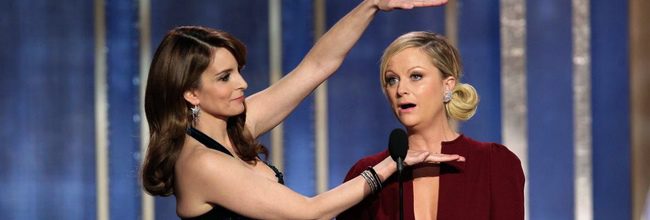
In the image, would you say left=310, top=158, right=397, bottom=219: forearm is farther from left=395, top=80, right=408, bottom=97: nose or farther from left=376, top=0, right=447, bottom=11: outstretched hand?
left=376, top=0, right=447, bottom=11: outstretched hand

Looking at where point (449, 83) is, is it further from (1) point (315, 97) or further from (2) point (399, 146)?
(1) point (315, 97)

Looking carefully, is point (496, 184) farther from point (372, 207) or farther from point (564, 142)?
point (564, 142)

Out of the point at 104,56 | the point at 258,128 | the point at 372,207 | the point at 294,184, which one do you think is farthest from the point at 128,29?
the point at 372,207

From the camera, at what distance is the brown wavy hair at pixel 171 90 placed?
2287 mm

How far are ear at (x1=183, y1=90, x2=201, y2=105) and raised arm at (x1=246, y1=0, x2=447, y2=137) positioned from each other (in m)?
0.28

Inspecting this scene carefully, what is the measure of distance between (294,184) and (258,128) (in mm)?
1345

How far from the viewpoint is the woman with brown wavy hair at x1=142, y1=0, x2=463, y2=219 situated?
2283mm

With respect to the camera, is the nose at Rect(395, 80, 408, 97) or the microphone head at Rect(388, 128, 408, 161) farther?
the nose at Rect(395, 80, 408, 97)

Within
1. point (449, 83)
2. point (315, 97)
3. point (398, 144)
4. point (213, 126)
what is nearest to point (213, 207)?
point (213, 126)

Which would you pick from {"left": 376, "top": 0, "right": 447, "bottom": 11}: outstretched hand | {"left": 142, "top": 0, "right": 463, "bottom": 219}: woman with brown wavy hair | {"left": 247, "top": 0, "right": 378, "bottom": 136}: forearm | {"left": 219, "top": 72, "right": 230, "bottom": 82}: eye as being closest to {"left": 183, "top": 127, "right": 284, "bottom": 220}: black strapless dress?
{"left": 142, "top": 0, "right": 463, "bottom": 219}: woman with brown wavy hair

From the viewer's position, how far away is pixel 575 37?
12.8ft

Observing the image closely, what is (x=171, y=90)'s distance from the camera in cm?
229

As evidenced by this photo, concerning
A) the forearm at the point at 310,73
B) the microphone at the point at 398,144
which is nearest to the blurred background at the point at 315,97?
the forearm at the point at 310,73

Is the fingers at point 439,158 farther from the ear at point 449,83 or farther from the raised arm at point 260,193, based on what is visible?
the ear at point 449,83
